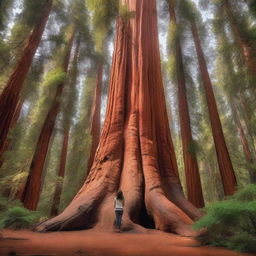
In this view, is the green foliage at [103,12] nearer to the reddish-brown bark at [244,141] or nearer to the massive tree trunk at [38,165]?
the massive tree trunk at [38,165]

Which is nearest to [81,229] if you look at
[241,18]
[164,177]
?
[164,177]

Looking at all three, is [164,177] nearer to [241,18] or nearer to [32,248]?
[32,248]

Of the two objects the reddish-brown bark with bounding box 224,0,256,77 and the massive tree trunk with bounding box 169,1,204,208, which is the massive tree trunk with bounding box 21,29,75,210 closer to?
the massive tree trunk with bounding box 169,1,204,208

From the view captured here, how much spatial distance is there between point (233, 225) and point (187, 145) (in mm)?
5934

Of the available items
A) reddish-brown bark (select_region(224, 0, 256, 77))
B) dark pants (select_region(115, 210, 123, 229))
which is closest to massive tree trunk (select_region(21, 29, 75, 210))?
dark pants (select_region(115, 210, 123, 229))

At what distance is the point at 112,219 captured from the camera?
4.87 meters

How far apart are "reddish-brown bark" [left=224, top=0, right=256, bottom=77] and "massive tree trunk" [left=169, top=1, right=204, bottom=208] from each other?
2.61 meters

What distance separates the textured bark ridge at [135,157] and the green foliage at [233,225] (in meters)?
0.85

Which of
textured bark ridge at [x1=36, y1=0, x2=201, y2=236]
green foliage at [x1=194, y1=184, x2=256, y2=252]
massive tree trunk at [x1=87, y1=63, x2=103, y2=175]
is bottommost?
green foliage at [x1=194, y1=184, x2=256, y2=252]

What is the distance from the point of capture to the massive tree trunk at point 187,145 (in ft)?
27.2

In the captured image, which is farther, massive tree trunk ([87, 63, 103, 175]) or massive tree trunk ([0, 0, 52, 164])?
massive tree trunk ([87, 63, 103, 175])

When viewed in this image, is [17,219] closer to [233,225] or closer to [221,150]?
[233,225]

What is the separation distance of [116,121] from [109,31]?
189 inches

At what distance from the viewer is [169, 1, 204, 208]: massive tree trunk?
829 cm
